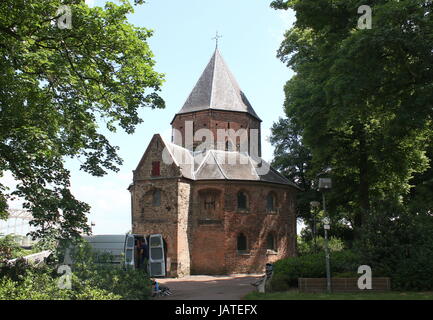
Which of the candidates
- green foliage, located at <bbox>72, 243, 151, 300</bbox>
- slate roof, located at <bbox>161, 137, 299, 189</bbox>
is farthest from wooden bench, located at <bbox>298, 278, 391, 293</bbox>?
slate roof, located at <bbox>161, 137, 299, 189</bbox>

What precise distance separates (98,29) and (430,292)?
47.4 feet

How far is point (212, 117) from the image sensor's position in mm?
34125

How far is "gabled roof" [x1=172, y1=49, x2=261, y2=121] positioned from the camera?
3500cm

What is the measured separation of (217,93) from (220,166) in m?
9.22

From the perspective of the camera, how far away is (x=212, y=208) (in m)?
28.1

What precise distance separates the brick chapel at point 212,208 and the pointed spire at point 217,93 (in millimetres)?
4918

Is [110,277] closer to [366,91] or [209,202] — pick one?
[366,91]

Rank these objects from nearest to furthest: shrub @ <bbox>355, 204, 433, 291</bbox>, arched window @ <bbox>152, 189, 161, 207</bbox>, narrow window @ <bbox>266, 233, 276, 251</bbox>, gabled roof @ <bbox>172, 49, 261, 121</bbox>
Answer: shrub @ <bbox>355, 204, 433, 291</bbox> < arched window @ <bbox>152, 189, 161, 207</bbox> < narrow window @ <bbox>266, 233, 276, 251</bbox> < gabled roof @ <bbox>172, 49, 261, 121</bbox>

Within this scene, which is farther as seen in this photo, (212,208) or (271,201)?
(271,201)

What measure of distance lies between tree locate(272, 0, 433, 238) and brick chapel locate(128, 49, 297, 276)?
508cm

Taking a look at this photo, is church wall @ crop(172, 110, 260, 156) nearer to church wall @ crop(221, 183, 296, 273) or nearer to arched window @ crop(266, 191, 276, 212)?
arched window @ crop(266, 191, 276, 212)

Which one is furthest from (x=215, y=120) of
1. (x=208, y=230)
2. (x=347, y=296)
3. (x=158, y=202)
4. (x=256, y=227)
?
(x=347, y=296)

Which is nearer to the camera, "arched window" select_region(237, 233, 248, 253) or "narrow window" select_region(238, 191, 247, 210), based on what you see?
"arched window" select_region(237, 233, 248, 253)
